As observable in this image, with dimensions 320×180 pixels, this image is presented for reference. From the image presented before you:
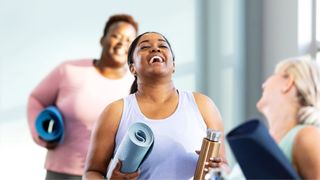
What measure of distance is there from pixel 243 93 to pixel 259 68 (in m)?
0.15

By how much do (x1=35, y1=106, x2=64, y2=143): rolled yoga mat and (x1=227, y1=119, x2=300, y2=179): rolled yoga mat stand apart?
1.17 m

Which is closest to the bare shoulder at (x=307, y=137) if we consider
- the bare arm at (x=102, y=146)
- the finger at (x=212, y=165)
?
the finger at (x=212, y=165)

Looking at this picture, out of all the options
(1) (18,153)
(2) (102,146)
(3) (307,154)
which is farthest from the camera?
(1) (18,153)

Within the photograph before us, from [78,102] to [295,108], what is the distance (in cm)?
113

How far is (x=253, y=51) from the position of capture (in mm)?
2803

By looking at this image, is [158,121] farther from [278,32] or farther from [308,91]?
[278,32]

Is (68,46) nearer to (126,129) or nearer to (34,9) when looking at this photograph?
(34,9)

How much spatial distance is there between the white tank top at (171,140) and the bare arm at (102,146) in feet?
0.05

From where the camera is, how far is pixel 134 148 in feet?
3.76

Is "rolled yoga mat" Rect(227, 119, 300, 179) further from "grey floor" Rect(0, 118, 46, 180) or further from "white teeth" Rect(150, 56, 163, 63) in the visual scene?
"grey floor" Rect(0, 118, 46, 180)

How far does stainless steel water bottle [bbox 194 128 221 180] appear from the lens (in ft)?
3.88

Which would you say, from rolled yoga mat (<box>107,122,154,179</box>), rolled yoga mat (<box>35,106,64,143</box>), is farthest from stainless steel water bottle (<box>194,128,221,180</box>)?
rolled yoga mat (<box>35,106,64,143</box>)

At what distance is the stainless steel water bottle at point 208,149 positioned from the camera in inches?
46.6

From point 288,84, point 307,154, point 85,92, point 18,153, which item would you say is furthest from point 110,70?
point 307,154
